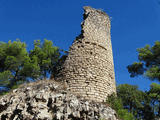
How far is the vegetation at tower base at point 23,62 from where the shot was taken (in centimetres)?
1377

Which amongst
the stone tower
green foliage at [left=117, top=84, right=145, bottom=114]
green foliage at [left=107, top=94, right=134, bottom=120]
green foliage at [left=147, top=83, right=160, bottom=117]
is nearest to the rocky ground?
green foliage at [left=107, top=94, right=134, bottom=120]

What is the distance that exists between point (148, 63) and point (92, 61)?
701 centimetres

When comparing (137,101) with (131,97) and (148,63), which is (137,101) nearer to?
(131,97)

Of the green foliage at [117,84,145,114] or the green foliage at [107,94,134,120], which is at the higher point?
the green foliage at [117,84,145,114]

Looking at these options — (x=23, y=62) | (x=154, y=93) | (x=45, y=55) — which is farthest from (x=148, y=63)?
(x=23, y=62)

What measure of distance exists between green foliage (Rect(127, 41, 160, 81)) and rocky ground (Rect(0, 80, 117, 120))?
751cm

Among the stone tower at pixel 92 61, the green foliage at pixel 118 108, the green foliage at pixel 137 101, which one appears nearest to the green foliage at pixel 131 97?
the green foliage at pixel 137 101

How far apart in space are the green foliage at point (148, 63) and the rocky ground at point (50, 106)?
7.51 meters

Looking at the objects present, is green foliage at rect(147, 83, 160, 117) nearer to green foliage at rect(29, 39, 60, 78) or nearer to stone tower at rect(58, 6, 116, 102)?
stone tower at rect(58, 6, 116, 102)

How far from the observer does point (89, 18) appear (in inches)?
416

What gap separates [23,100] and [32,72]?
656 cm

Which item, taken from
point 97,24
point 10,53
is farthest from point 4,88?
point 97,24

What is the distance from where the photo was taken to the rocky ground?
21.9 feet

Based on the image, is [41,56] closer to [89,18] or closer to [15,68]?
[15,68]
